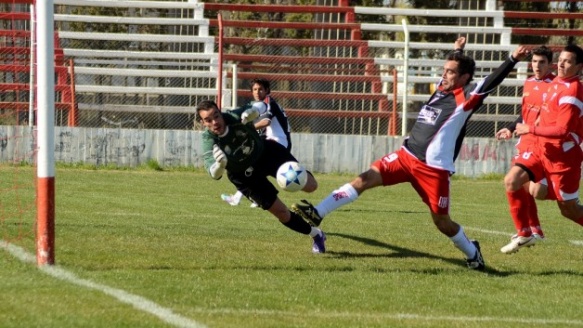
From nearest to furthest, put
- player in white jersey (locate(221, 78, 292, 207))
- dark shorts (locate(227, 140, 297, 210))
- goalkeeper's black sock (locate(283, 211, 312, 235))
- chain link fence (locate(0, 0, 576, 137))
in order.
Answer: dark shorts (locate(227, 140, 297, 210))
goalkeeper's black sock (locate(283, 211, 312, 235))
player in white jersey (locate(221, 78, 292, 207))
chain link fence (locate(0, 0, 576, 137))

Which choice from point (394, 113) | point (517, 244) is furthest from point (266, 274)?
point (394, 113)

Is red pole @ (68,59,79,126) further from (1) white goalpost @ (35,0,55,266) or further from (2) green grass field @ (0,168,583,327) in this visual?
(1) white goalpost @ (35,0,55,266)

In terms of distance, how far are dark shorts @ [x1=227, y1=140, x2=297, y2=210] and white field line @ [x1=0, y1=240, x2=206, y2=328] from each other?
84.9 inches

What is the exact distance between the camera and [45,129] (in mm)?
7922

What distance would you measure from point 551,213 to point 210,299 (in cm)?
1040

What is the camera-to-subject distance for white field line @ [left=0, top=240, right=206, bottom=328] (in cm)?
631

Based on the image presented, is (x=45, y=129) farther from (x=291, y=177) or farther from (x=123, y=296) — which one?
(x=291, y=177)

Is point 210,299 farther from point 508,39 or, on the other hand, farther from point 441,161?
point 508,39

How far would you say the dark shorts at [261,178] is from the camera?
31.8 feet

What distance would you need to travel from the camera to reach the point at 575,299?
784 centimetres

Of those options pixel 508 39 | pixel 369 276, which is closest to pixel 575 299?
pixel 369 276

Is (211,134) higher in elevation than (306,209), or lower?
higher

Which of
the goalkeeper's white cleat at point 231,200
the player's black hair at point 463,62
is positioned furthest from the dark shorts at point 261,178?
the goalkeeper's white cleat at point 231,200

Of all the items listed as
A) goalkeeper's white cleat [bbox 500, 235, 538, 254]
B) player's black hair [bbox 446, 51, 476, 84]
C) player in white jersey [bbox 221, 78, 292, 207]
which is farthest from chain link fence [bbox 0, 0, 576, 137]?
player's black hair [bbox 446, 51, 476, 84]
